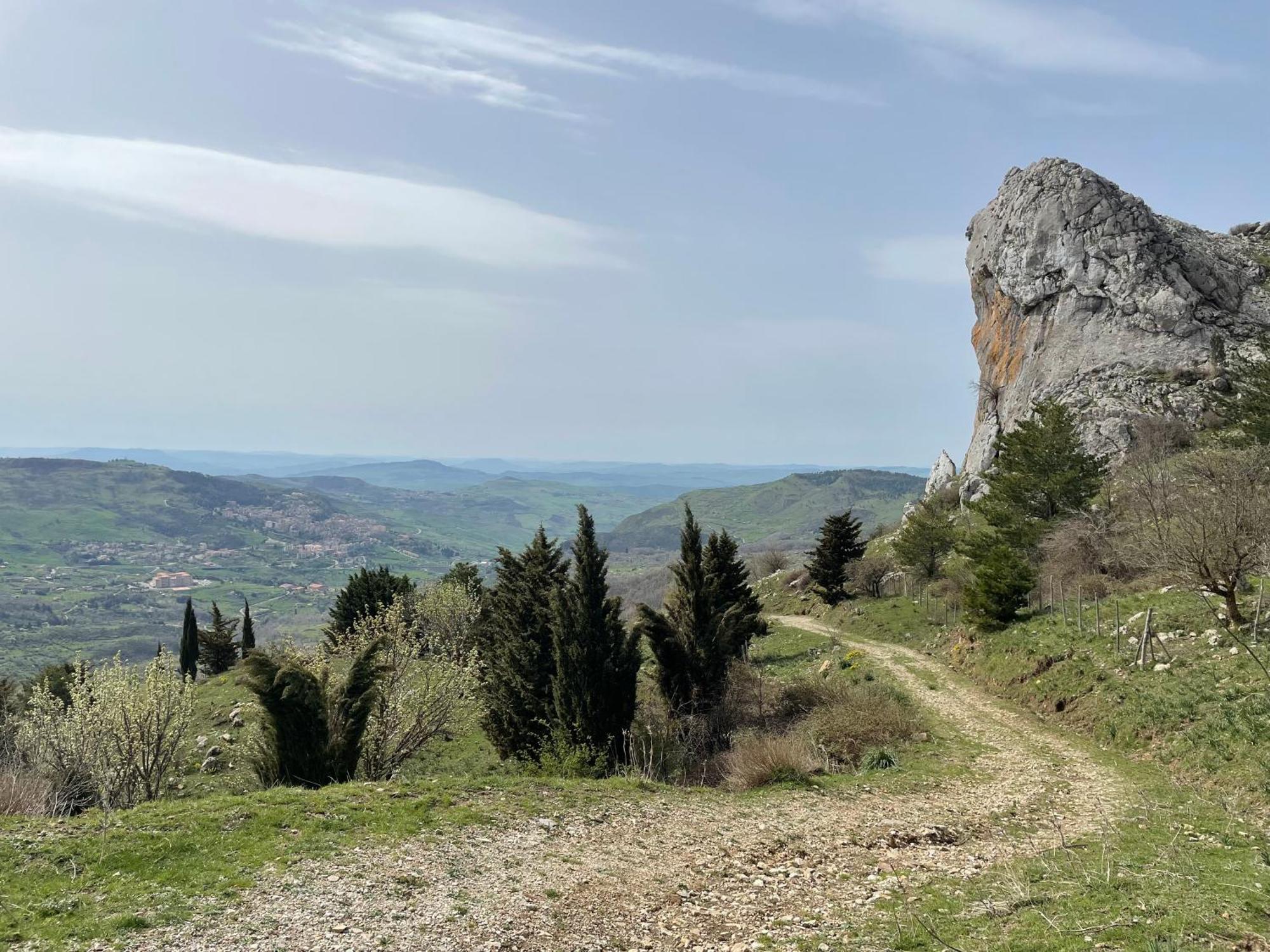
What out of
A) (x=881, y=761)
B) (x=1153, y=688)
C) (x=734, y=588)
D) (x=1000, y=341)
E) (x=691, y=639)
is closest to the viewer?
(x=1153, y=688)

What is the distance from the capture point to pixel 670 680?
28.3 meters

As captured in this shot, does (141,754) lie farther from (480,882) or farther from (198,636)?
(198,636)

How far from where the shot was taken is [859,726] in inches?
869

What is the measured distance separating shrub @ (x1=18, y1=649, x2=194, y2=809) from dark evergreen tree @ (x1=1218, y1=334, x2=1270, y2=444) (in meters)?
54.1

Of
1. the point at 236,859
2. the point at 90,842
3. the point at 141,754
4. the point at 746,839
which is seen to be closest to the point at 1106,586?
the point at 746,839

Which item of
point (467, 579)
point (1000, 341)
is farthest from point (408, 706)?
point (1000, 341)

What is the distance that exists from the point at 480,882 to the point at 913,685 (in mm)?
22717

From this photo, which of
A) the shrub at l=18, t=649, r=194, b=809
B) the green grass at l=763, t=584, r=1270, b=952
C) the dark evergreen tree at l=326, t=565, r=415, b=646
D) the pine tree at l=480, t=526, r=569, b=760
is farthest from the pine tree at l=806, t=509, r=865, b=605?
the shrub at l=18, t=649, r=194, b=809

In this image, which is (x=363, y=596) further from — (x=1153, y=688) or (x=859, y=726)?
(x=1153, y=688)

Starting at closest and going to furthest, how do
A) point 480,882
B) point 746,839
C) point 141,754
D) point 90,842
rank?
point 480,882 < point 90,842 < point 746,839 < point 141,754

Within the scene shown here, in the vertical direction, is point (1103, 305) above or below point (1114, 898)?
above

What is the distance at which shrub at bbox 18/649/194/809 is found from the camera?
2212 cm

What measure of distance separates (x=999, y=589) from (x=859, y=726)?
12.7 metres

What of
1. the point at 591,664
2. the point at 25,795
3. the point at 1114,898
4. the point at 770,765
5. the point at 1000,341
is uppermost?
the point at 1000,341
